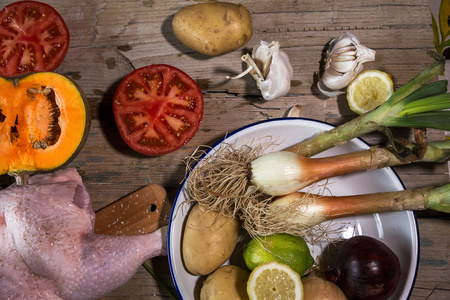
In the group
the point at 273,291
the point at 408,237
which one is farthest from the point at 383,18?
the point at 273,291

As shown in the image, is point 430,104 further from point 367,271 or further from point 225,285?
point 225,285

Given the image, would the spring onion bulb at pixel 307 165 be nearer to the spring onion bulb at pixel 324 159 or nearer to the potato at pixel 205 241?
the spring onion bulb at pixel 324 159

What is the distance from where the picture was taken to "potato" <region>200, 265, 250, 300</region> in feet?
4.03

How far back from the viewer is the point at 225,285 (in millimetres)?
1239

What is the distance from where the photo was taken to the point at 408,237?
4.33 feet

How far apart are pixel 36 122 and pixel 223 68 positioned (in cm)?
69

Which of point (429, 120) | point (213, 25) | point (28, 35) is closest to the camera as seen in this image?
point (429, 120)

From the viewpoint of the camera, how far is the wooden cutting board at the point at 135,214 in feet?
4.83

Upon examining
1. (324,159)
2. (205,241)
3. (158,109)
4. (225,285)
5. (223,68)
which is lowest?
(225,285)

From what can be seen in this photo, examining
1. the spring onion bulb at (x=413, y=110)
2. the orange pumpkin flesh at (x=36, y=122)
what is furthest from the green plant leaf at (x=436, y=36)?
the orange pumpkin flesh at (x=36, y=122)

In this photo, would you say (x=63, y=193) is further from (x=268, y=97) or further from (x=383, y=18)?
(x=383, y=18)

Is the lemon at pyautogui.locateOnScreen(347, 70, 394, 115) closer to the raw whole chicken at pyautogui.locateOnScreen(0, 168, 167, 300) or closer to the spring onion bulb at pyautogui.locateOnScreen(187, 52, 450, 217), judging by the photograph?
the spring onion bulb at pyautogui.locateOnScreen(187, 52, 450, 217)

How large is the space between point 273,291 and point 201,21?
90 cm

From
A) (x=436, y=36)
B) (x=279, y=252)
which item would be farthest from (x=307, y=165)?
(x=436, y=36)
